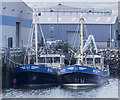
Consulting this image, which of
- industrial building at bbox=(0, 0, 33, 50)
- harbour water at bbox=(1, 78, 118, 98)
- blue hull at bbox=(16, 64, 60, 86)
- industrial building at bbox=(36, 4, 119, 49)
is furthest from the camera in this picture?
industrial building at bbox=(36, 4, 119, 49)

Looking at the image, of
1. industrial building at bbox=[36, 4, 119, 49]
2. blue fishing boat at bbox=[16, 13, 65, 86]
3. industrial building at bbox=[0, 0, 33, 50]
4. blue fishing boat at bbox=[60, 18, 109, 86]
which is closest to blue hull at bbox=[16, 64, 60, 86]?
blue fishing boat at bbox=[16, 13, 65, 86]

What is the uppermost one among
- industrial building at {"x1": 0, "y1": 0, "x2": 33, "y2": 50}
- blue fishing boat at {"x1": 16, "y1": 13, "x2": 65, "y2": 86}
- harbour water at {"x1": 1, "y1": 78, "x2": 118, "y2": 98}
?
industrial building at {"x1": 0, "y1": 0, "x2": 33, "y2": 50}

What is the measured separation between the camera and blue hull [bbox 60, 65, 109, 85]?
29172 mm

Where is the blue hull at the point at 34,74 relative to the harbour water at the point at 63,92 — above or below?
above

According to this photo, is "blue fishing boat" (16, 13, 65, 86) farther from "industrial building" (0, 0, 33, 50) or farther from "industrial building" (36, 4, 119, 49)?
"industrial building" (36, 4, 119, 49)

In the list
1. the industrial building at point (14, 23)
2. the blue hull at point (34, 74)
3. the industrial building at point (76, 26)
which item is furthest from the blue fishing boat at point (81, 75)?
the industrial building at point (76, 26)

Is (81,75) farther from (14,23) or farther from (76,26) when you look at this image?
(76,26)

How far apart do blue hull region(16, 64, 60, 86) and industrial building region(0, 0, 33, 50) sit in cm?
289

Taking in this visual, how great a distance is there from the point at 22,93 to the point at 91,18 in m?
27.7

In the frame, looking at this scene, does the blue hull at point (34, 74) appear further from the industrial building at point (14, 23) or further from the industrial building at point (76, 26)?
the industrial building at point (76, 26)

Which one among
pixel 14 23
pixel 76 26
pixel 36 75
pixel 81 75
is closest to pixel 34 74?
pixel 36 75

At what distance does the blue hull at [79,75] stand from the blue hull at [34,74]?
39.5 inches

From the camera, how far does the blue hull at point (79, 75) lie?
29.2 metres

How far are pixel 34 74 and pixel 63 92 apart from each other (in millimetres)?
3081
